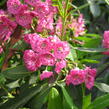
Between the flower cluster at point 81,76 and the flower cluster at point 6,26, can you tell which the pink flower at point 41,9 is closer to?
the flower cluster at point 6,26

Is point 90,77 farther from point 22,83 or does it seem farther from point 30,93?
point 22,83

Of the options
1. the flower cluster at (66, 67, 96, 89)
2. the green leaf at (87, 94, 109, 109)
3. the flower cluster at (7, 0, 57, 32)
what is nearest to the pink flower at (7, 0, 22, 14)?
the flower cluster at (7, 0, 57, 32)

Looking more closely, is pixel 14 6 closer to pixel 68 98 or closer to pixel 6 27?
pixel 6 27

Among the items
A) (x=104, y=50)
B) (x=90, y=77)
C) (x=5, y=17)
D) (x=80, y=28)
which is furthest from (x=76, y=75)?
(x=80, y=28)

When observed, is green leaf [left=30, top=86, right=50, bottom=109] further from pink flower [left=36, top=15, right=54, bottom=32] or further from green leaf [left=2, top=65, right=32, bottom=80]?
pink flower [left=36, top=15, right=54, bottom=32]

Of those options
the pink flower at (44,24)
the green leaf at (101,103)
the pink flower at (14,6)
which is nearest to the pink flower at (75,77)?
the green leaf at (101,103)

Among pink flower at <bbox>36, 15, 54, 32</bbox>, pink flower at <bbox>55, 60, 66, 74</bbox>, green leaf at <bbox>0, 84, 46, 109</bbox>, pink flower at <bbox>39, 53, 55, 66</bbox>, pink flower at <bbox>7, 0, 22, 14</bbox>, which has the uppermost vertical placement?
pink flower at <bbox>7, 0, 22, 14</bbox>

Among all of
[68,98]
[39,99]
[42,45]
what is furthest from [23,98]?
[42,45]
